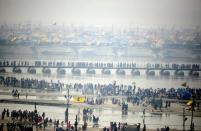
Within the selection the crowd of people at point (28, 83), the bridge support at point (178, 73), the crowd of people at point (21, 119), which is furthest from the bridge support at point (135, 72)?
the crowd of people at point (21, 119)

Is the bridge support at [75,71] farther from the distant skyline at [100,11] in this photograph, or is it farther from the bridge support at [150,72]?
the bridge support at [150,72]

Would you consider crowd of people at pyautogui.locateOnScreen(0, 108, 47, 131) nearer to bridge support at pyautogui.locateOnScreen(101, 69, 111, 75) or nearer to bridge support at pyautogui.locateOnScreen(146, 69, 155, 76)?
bridge support at pyautogui.locateOnScreen(101, 69, 111, 75)

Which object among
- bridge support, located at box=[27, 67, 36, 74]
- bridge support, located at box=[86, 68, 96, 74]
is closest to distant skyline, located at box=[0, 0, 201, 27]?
bridge support, located at box=[86, 68, 96, 74]

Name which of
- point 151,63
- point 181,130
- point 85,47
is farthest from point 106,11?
point 181,130

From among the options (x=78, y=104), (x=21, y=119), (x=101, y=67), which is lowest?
(x=21, y=119)

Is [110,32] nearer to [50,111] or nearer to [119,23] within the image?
[119,23]

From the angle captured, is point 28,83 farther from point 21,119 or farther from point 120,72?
point 120,72

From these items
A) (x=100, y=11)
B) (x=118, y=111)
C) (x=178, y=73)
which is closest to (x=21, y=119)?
(x=118, y=111)

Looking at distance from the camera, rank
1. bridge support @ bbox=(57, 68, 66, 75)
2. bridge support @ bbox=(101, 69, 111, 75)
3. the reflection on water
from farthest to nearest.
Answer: bridge support @ bbox=(57, 68, 66, 75) < bridge support @ bbox=(101, 69, 111, 75) < the reflection on water

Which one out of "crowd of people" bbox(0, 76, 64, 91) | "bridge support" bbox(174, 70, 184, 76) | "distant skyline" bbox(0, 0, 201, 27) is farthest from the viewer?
"bridge support" bbox(174, 70, 184, 76)
